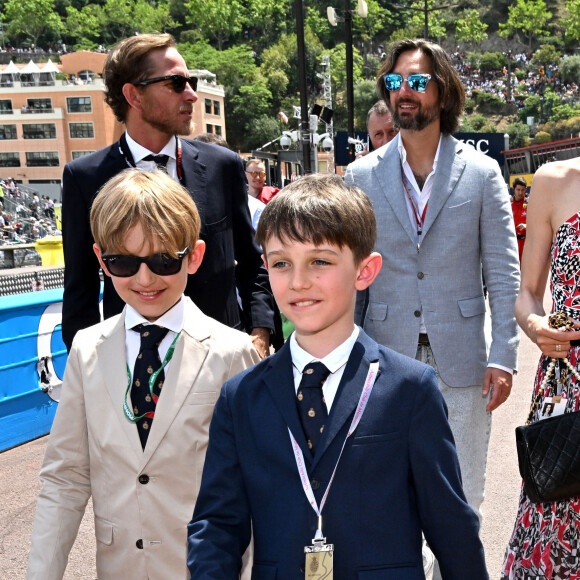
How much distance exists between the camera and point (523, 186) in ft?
47.0

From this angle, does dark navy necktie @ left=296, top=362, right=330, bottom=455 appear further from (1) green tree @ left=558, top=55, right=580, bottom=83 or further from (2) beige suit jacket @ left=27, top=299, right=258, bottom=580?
(1) green tree @ left=558, top=55, right=580, bottom=83

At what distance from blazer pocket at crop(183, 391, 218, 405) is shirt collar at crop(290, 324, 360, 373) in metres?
0.51

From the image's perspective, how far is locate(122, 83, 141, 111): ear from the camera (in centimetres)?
298

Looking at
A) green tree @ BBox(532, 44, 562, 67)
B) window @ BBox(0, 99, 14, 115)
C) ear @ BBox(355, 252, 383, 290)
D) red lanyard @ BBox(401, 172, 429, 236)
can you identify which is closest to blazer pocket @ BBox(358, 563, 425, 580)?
ear @ BBox(355, 252, 383, 290)

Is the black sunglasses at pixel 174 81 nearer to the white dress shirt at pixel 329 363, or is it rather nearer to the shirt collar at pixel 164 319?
the shirt collar at pixel 164 319

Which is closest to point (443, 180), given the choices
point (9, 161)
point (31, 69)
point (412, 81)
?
point (412, 81)

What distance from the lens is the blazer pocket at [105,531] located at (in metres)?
2.21

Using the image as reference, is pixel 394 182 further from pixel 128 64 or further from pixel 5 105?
pixel 5 105

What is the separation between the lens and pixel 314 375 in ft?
5.74

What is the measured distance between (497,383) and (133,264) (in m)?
1.57

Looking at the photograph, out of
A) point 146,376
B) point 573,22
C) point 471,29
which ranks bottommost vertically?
point 146,376

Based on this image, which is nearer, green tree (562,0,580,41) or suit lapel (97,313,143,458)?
suit lapel (97,313,143,458)

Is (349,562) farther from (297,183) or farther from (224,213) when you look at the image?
(224,213)

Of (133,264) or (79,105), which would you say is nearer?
(133,264)
